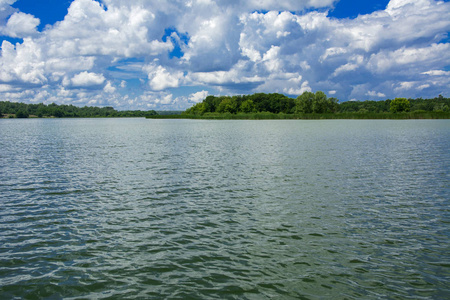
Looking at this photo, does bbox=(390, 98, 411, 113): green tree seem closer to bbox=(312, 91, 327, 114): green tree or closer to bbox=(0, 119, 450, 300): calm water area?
bbox=(312, 91, 327, 114): green tree

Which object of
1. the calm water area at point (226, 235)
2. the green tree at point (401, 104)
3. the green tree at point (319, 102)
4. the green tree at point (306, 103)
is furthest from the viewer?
the green tree at point (401, 104)

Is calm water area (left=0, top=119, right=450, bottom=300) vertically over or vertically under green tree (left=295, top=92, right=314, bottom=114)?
under

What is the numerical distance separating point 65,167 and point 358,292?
26.0 metres

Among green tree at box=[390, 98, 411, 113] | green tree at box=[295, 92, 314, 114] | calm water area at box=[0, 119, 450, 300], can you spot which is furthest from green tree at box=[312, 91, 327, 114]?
calm water area at box=[0, 119, 450, 300]

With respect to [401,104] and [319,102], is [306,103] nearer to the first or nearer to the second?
[319,102]

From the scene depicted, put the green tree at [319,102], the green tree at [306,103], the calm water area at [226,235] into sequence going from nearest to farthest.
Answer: the calm water area at [226,235]
the green tree at [319,102]
the green tree at [306,103]

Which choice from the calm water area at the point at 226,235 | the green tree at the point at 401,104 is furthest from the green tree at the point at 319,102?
the calm water area at the point at 226,235

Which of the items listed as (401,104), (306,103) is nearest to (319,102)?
(306,103)

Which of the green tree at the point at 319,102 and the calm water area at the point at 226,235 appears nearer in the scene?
the calm water area at the point at 226,235

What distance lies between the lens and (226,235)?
12.0 metres

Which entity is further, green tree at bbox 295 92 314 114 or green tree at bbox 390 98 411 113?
green tree at bbox 390 98 411 113

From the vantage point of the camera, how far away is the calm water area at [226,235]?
8.56 metres

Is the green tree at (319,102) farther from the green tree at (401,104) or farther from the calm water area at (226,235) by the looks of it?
the calm water area at (226,235)

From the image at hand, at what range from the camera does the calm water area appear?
856cm
